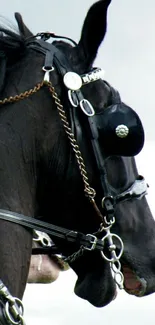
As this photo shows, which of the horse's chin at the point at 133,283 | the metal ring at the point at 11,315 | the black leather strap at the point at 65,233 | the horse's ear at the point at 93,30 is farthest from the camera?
the horse's chin at the point at 133,283

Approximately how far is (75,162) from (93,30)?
98 centimetres

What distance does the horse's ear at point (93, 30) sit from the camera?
20.4ft

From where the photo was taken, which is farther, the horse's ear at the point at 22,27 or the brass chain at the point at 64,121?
the horse's ear at the point at 22,27

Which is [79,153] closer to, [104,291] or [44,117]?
[44,117]

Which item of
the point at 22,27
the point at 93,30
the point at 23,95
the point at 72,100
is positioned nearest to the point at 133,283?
the point at 72,100

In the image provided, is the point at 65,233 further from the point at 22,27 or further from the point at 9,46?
the point at 22,27

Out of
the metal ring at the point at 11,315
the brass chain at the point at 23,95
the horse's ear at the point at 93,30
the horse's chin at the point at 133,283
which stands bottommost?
the horse's chin at the point at 133,283

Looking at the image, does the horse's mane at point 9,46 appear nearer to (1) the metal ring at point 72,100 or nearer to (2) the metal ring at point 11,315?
(1) the metal ring at point 72,100

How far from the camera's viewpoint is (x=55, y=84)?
20.4ft

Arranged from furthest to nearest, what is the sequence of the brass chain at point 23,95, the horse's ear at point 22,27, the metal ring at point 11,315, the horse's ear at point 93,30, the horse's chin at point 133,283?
the horse's ear at point 22,27 → the horse's chin at point 133,283 → the horse's ear at point 93,30 → the brass chain at point 23,95 → the metal ring at point 11,315

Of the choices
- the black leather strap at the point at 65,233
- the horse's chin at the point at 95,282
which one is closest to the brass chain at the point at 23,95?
the black leather strap at the point at 65,233

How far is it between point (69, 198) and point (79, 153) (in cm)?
33

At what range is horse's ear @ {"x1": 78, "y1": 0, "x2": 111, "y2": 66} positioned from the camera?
6.21 meters

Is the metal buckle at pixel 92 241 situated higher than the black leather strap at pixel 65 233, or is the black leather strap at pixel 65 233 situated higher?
the black leather strap at pixel 65 233
